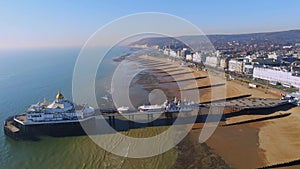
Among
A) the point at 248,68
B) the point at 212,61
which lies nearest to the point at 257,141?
the point at 248,68

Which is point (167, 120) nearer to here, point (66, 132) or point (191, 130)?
point (191, 130)

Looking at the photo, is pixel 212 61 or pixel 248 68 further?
pixel 212 61

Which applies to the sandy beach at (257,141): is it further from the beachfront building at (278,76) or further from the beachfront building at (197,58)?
the beachfront building at (197,58)

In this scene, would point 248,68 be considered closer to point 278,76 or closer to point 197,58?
point 278,76

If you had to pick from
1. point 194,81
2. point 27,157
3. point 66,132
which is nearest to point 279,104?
point 194,81

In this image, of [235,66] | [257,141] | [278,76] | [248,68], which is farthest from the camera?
A: [235,66]

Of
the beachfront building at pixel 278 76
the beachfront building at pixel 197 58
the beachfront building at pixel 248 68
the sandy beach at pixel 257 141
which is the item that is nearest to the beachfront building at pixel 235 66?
the beachfront building at pixel 248 68

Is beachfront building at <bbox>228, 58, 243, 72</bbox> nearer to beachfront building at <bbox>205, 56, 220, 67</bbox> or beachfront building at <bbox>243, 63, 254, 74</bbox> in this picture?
beachfront building at <bbox>243, 63, 254, 74</bbox>

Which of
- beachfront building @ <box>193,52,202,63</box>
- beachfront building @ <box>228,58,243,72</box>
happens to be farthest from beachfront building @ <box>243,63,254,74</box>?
beachfront building @ <box>193,52,202,63</box>
